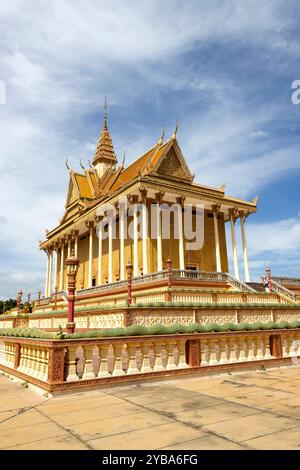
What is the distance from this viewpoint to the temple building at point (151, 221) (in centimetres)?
2655

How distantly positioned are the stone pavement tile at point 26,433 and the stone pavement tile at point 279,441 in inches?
80.2

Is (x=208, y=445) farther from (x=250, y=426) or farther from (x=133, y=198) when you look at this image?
(x=133, y=198)

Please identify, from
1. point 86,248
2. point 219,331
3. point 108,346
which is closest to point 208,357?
point 219,331

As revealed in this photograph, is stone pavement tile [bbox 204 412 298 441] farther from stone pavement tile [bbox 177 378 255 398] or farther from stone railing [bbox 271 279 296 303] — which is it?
stone railing [bbox 271 279 296 303]

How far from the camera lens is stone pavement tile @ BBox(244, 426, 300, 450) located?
3.31 meters

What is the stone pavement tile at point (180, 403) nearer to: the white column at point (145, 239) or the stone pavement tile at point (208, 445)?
the stone pavement tile at point (208, 445)

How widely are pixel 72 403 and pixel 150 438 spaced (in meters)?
2.28

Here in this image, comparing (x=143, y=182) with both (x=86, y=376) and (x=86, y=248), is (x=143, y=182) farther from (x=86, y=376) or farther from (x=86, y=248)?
(x=86, y=376)

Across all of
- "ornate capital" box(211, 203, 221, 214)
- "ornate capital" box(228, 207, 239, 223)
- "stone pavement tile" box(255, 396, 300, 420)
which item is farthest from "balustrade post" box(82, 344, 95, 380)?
"ornate capital" box(228, 207, 239, 223)

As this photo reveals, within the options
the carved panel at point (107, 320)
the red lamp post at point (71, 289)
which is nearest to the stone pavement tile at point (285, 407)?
the red lamp post at point (71, 289)

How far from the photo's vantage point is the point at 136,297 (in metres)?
17.4

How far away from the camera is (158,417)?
174 inches

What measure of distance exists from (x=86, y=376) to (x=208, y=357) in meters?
3.11

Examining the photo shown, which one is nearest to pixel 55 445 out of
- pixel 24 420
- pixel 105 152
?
pixel 24 420
